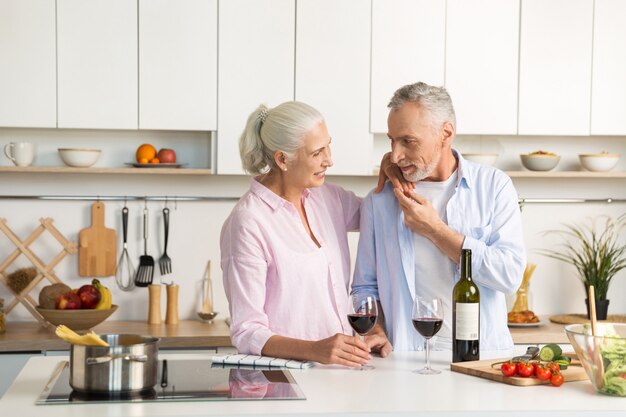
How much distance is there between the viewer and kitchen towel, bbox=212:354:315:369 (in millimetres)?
2385

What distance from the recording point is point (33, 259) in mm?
4109

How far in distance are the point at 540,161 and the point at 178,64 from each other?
5.62 feet

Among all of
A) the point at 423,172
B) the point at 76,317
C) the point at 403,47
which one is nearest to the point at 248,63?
the point at 403,47

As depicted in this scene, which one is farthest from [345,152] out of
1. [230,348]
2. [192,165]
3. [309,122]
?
[309,122]

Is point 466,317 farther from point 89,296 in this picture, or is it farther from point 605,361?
point 89,296

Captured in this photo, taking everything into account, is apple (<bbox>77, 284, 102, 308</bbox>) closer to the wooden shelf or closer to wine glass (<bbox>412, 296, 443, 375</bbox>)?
the wooden shelf

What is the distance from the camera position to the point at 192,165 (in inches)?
170

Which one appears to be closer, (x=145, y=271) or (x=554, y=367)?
(x=554, y=367)

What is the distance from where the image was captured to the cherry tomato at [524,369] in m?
2.21

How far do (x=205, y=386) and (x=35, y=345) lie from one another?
5.71 ft

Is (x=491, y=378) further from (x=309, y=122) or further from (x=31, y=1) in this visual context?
(x=31, y=1)

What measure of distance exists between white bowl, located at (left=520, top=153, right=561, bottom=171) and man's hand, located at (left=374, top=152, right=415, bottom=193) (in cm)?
161

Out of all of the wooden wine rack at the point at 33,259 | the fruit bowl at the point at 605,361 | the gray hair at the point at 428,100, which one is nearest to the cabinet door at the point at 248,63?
the wooden wine rack at the point at 33,259

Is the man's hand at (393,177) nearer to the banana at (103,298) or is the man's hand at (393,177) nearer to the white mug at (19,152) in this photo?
the banana at (103,298)
